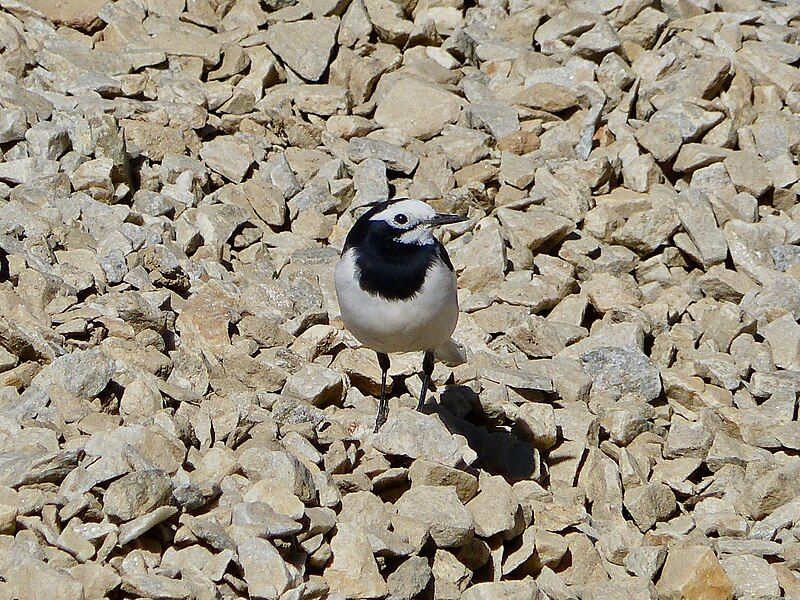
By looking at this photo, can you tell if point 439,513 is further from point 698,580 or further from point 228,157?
point 228,157

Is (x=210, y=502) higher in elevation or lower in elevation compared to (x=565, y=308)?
higher

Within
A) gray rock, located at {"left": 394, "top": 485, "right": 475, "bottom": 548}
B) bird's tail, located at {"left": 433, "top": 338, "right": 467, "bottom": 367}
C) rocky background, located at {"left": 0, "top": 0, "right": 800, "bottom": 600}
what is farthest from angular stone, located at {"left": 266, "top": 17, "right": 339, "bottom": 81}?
gray rock, located at {"left": 394, "top": 485, "right": 475, "bottom": 548}

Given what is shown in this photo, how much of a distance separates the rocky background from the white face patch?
97 centimetres

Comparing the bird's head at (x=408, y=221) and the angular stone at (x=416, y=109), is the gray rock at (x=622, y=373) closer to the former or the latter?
the bird's head at (x=408, y=221)

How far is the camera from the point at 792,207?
31.4 feet

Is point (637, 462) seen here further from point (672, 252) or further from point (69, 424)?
point (69, 424)

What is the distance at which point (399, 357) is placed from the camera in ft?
24.8

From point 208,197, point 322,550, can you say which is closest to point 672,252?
point 208,197

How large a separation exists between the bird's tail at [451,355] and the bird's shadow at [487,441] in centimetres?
23

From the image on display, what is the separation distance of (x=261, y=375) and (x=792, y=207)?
510cm

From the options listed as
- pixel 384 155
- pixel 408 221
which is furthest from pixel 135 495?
pixel 384 155

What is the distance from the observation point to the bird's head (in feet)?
20.7

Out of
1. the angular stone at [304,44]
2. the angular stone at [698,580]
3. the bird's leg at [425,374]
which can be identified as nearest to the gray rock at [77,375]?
the bird's leg at [425,374]

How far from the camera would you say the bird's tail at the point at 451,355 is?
7434mm
